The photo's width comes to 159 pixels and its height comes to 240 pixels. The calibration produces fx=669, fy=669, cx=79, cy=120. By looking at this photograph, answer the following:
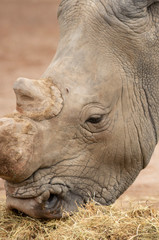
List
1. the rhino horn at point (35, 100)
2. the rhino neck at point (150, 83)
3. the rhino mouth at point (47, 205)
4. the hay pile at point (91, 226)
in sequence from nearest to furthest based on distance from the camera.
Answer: the hay pile at point (91, 226), the rhino horn at point (35, 100), the rhino mouth at point (47, 205), the rhino neck at point (150, 83)

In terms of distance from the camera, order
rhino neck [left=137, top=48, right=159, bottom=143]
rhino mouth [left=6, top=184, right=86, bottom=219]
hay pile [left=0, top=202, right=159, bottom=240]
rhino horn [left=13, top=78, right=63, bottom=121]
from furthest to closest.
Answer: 1. rhino neck [left=137, top=48, right=159, bottom=143]
2. rhino mouth [left=6, top=184, right=86, bottom=219]
3. rhino horn [left=13, top=78, right=63, bottom=121]
4. hay pile [left=0, top=202, right=159, bottom=240]

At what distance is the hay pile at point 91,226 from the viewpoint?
13.5 feet

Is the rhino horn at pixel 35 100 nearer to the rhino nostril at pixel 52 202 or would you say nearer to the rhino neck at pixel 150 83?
the rhino nostril at pixel 52 202

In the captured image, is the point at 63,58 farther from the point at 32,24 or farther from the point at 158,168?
the point at 32,24

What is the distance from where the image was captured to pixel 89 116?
442cm

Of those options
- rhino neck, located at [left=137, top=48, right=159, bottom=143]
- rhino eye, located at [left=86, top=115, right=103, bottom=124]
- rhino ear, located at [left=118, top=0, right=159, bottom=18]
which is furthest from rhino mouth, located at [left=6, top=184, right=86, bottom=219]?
rhino ear, located at [left=118, top=0, right=159, bottom=18]

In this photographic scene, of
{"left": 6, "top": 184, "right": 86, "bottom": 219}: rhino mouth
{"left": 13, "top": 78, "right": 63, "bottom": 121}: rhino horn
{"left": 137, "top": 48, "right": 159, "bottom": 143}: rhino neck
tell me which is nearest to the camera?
{"left": 13, "top": 78, "right": 63, "bottom": 121}: rhino horn

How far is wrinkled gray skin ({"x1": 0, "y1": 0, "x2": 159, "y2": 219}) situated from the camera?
14.0ft

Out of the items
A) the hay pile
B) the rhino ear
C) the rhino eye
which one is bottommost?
the hay pile

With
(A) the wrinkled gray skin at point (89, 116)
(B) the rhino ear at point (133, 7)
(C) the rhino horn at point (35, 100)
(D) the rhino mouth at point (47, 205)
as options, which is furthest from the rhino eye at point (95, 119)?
(B) the rhino ear at point (133, 7)

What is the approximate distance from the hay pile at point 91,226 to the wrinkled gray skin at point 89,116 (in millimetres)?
111

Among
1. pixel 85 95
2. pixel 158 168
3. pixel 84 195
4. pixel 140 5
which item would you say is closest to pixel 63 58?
pixel 85 95

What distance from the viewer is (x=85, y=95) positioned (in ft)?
14.3

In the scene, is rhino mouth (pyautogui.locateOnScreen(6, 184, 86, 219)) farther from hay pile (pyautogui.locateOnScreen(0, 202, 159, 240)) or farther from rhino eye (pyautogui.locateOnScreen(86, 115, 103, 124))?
rhino eye (pyautogui.locateOnScreen(86, 115, 103, 124))
